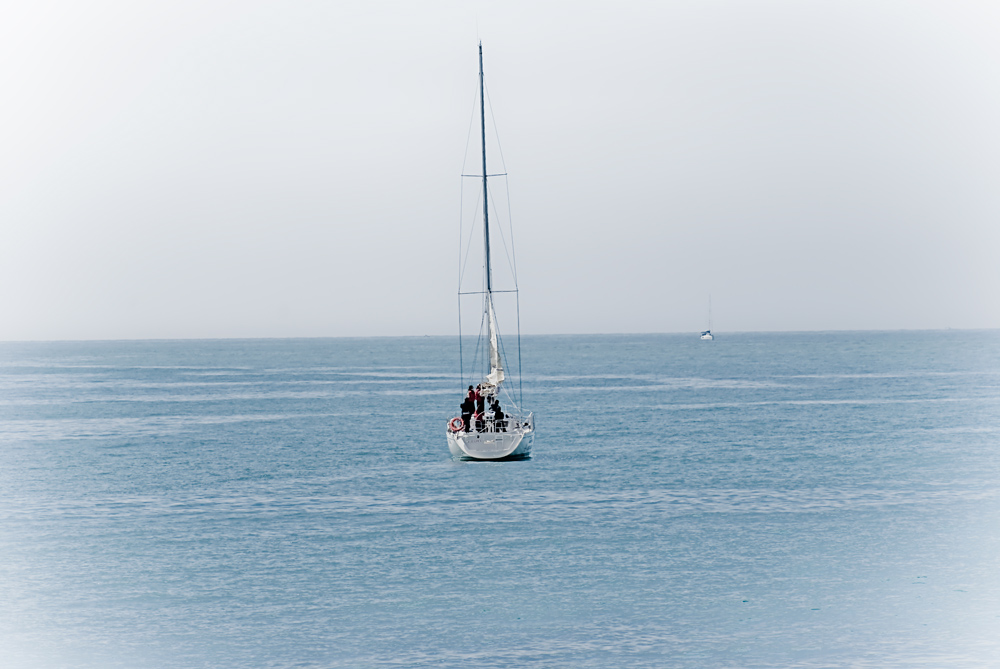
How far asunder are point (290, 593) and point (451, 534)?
8864 millimetres

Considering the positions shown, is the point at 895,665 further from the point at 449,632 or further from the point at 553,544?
the point at 553,544

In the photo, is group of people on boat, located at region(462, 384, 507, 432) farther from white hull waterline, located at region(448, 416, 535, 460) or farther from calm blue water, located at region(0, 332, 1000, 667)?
calm blue water, located at region(0, 332, 1000, 667)

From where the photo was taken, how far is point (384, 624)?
26125 millimetres

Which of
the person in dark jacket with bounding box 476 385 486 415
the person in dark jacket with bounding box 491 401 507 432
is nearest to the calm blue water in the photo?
the person in dark jacket with bounding box 491 401 507 432

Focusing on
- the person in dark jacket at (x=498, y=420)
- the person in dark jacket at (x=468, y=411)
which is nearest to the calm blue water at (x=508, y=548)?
the person in dark jacket at (x=498, y=420)

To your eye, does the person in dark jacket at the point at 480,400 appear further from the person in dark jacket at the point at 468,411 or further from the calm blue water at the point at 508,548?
the calm blue water at the point at 508,548

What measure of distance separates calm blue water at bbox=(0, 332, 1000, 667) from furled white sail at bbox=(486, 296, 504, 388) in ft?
16.0

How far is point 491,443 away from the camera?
5212 centimetres

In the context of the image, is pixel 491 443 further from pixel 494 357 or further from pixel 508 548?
pixel 508 548

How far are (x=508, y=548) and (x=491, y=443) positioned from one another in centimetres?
1794

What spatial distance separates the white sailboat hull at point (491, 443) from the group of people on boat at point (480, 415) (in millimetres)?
631

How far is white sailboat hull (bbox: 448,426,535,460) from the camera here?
52031 mm

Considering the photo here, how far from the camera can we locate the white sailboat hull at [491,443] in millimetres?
52031

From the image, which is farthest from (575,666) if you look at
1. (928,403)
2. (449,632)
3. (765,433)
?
(928,403)
